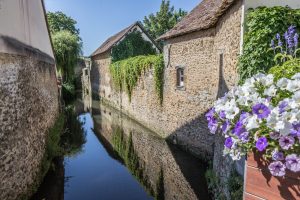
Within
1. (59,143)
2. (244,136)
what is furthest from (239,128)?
(59,143)

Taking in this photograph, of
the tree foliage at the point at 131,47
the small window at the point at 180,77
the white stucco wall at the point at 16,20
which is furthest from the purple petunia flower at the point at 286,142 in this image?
the tree foliage at the point at 131,47

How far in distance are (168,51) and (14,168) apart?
8.54 m

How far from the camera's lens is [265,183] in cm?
214

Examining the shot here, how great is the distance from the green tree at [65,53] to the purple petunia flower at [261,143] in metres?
25.2

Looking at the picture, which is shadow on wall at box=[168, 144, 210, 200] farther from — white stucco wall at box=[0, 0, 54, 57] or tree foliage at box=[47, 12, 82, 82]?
tree foliage at box=[47, 12, 82, 82]

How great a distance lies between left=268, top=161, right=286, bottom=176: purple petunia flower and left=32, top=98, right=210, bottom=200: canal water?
628 cm

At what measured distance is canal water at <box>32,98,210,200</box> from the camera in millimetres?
8391

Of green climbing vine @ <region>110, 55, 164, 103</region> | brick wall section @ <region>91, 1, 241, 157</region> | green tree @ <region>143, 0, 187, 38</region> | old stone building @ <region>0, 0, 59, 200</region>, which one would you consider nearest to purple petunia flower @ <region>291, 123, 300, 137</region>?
brick wall section @ <region>91, 1, 241, 157</region>

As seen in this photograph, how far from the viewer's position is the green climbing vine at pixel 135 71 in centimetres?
1369

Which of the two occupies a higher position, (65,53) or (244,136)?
(65,53)

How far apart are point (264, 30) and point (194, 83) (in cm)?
529

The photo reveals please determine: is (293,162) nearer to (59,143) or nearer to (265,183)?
(265,183)

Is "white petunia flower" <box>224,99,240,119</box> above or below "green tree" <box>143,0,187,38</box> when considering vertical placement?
below

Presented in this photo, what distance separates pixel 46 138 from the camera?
387 inches
